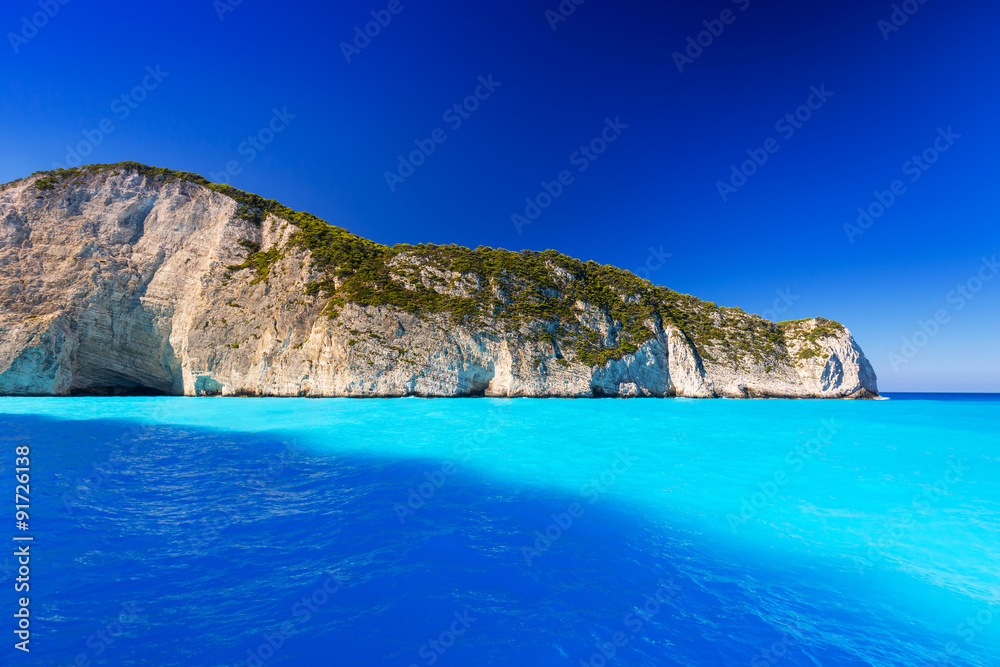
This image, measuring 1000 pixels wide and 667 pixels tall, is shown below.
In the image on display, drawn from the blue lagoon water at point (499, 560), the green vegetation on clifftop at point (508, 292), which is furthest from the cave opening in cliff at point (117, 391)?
the blue lagoon water at point (499, 560)

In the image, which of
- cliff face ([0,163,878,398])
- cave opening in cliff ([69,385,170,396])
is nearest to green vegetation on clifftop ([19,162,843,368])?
cliff face ([0,163,878,398])

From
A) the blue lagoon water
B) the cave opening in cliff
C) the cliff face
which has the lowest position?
the cave opening in cliff

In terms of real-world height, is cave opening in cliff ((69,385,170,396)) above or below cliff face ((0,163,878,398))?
below

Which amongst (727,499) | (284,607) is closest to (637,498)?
(727,499)

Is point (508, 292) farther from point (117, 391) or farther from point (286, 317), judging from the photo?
point (117, 391)

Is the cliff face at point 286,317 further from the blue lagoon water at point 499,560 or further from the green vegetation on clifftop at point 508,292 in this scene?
the blue lagoon water at point 499,560

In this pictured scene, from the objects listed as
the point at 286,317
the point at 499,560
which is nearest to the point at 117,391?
the point at 286,317

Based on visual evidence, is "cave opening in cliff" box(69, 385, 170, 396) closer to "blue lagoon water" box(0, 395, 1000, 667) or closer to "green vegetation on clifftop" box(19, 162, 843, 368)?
"green vegetation on clifftop" box(19, 162, 843, 368)
